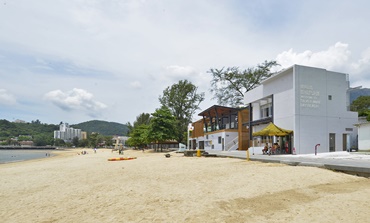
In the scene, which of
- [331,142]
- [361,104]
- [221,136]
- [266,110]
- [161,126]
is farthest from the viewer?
[361,104]

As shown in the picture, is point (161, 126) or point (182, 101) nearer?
point (161, 126)

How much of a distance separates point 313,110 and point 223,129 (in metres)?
15.8

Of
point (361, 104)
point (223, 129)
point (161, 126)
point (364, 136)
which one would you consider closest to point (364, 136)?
point (364, 136)

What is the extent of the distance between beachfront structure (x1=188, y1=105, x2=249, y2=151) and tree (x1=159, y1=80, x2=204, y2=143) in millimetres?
8224

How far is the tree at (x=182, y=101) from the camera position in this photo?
2308 inches

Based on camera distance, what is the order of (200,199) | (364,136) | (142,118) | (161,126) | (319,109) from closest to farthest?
(200,199) < (364,136) < (319,109) < (161,126) < (142,118)

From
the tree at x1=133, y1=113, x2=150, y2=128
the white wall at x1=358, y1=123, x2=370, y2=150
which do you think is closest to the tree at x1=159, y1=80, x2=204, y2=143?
the tree at x1=133, y1=113, x2=150, y2=128

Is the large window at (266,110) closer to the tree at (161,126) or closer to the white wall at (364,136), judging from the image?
the white wall at (364,136)

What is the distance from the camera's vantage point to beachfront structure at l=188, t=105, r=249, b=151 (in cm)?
3722

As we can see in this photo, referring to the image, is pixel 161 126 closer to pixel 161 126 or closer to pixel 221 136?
pixel 161 126

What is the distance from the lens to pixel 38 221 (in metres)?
6.61

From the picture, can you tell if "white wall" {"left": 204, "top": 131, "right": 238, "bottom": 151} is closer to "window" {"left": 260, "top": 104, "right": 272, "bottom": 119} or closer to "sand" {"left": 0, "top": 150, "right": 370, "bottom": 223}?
"window" {"left": 260, "top": 104, "right": 272, "bottom": 119}

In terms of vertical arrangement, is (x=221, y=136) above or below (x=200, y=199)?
above

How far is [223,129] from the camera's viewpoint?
39.5 meters
